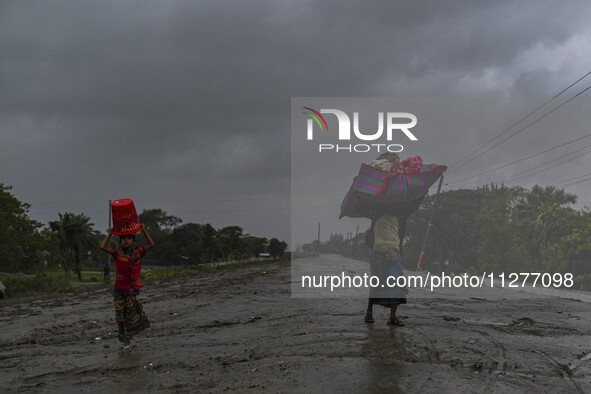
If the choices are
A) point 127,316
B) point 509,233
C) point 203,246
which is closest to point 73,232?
point 203,246

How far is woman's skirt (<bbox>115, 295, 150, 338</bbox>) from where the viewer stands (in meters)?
5.95

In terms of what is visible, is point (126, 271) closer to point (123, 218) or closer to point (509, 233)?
point (123, 218)

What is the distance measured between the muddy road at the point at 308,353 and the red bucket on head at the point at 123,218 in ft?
4.57

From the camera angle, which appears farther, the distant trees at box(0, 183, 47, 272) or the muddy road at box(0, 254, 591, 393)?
the distant trees at box(0, 183, 47, 272)

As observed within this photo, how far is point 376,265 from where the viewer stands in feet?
23.5

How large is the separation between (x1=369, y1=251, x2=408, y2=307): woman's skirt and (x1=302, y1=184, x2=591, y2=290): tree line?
28.5 meters

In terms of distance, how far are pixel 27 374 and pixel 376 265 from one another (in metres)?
4.46

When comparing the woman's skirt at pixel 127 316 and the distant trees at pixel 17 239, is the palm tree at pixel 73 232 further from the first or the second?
the woman's skirt at pixel 127 316

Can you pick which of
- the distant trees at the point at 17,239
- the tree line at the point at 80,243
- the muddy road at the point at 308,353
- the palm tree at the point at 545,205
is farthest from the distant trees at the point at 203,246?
the muddy road at the point at 308,353

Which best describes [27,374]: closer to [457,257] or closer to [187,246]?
[457,257]

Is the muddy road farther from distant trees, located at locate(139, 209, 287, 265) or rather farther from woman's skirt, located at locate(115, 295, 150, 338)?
distant trees, located at locate(139, 209, 287, 265)

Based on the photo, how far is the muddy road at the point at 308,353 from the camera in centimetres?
425

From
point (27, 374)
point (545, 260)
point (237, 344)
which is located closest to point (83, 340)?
point (27, 374)

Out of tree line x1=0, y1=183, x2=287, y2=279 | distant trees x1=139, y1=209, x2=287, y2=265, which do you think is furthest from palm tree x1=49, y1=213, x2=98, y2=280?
distant trees x1=139, y1=209, x2=287, y2=265
